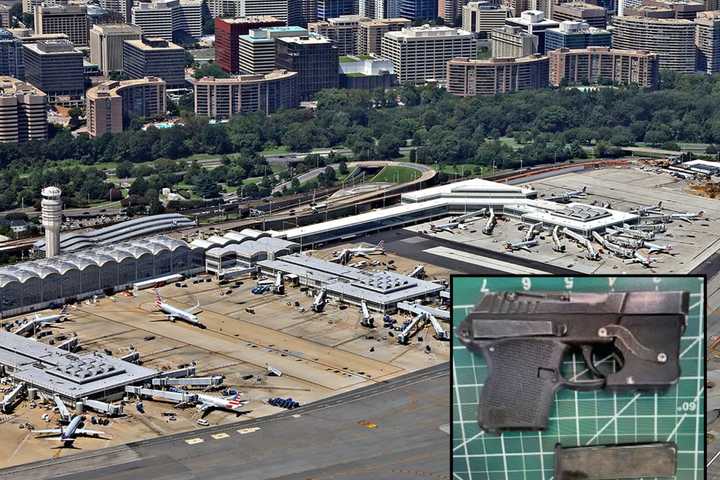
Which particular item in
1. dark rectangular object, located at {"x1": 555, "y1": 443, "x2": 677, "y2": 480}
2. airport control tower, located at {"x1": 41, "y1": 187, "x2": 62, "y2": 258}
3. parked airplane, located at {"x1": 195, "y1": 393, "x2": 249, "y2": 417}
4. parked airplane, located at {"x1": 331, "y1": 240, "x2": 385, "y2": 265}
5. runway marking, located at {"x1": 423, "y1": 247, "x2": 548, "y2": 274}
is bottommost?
parked airplane, located at {"x1": 195, "y1": 393, "x2": 249, "y2": 417}

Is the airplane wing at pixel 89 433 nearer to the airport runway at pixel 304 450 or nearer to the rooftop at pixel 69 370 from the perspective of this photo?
the airport runway at pixel 304 450

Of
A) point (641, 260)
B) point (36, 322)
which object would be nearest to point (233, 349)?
point (36, 322)

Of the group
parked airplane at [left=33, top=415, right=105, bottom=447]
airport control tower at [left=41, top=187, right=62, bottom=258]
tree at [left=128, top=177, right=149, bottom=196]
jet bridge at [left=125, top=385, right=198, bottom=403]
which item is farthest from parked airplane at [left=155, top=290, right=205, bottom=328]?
tree at [left=128, top=177, right=149, bottom=196]

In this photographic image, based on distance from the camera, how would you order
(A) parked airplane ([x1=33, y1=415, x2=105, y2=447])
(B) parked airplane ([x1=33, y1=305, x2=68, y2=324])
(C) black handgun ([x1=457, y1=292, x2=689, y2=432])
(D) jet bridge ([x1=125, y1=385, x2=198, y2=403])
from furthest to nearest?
(B) parked airplane ([x1=33, y1=305, x2=68, y2=324]) → (D) jet bridge ([x1=125, y1=385, x2=198, y2=403]) → (A) parked airplane ([x1=33, y1=415, x2=105, y2=447]) → (C) black handgun ([x1=457, y1=292, x2=689, y2=432])

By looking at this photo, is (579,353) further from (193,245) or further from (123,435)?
(193,245)

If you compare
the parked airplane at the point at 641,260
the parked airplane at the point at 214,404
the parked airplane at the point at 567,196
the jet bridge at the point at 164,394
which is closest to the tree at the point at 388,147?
the parked airplane at the point at 567,196

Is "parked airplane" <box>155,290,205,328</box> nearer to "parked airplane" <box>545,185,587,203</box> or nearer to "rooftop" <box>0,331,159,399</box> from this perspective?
"rooftop" <box>0,331,159,399</box>

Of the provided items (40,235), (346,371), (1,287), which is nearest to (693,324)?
(346,371)

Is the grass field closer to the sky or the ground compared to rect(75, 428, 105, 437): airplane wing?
closer to the sky
